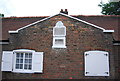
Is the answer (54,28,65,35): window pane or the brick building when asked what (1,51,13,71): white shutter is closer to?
the brick building

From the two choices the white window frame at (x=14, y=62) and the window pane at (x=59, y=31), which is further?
the window pane at (x=59, y=31)

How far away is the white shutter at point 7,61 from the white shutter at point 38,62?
1676mm

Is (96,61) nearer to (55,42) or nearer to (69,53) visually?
(69,53)

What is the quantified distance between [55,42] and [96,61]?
10.1 feet

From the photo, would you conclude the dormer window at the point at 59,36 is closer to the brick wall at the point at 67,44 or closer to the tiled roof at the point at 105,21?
the brick wall at the point at 67,44

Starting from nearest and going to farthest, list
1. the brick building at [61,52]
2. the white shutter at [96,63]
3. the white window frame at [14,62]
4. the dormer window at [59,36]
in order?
the white shutter at [96,63] → the brick building at [61,52] → the white window frame at [14,62] → the dormer window at [59,36]

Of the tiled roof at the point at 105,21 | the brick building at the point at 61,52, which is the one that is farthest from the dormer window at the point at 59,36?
the tiled roof at the point at 105,21

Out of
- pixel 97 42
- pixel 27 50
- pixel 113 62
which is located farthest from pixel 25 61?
pixel 113 62

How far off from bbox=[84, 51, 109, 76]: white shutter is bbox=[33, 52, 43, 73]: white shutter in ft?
9.96

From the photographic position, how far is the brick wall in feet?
40.1

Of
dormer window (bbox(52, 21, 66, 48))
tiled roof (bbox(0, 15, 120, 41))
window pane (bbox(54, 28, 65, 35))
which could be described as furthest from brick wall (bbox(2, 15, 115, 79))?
tiled roof (bbox(0, 15, 120, 41))

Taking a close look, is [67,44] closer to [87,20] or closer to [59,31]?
[59,31]

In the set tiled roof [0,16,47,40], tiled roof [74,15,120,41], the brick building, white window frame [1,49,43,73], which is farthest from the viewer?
tiled roof [0,16,47,40]

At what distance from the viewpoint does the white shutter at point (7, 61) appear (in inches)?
489
